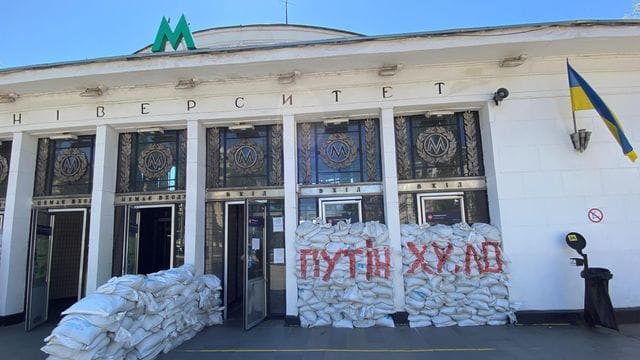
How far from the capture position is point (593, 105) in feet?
22.0

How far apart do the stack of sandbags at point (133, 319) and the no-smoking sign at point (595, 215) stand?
710 cm

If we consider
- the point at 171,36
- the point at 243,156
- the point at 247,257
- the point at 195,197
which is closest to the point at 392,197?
the point at 247,257

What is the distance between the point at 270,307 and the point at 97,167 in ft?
15.1

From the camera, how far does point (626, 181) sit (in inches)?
277

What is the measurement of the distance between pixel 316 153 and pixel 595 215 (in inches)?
207

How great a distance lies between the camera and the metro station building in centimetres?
698

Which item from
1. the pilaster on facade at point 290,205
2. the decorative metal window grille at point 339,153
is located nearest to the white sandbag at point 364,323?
the pilaster on facade at point 290,205

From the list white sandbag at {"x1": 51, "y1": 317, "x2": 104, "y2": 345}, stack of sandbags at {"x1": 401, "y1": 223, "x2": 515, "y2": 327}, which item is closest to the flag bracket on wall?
stack of sandbags at {"x1": 401, "y1": 223, "x2": 515, "y2": 327}

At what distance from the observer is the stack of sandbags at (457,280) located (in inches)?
270

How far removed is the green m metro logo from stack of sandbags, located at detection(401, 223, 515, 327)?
6152 millimetres

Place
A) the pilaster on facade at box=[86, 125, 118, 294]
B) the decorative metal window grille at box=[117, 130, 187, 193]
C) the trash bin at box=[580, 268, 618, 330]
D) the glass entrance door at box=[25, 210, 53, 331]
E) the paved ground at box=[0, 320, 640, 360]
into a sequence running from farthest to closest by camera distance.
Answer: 1. the decorative metal window grille at box=[117, 130, 187, 193]
2. the pilaster on facade at box=[86, 125, 118, 294]
3. the glass entrance door at box=[25, 210, 53, 331]
4. the trash bin at box=[580, 268, 618, 330]
5. the paved ground at box=[0, 320, 640, 360]

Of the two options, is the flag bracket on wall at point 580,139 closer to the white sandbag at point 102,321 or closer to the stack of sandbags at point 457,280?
the stack of sandbags at point 457,280

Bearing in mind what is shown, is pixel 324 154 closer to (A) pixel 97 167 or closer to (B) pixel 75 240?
(A) pixel 97 167

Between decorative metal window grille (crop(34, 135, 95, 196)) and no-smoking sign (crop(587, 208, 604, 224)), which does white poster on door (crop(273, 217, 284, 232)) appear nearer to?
decorative metal window grille (crop(34, 135, 95, 196))
